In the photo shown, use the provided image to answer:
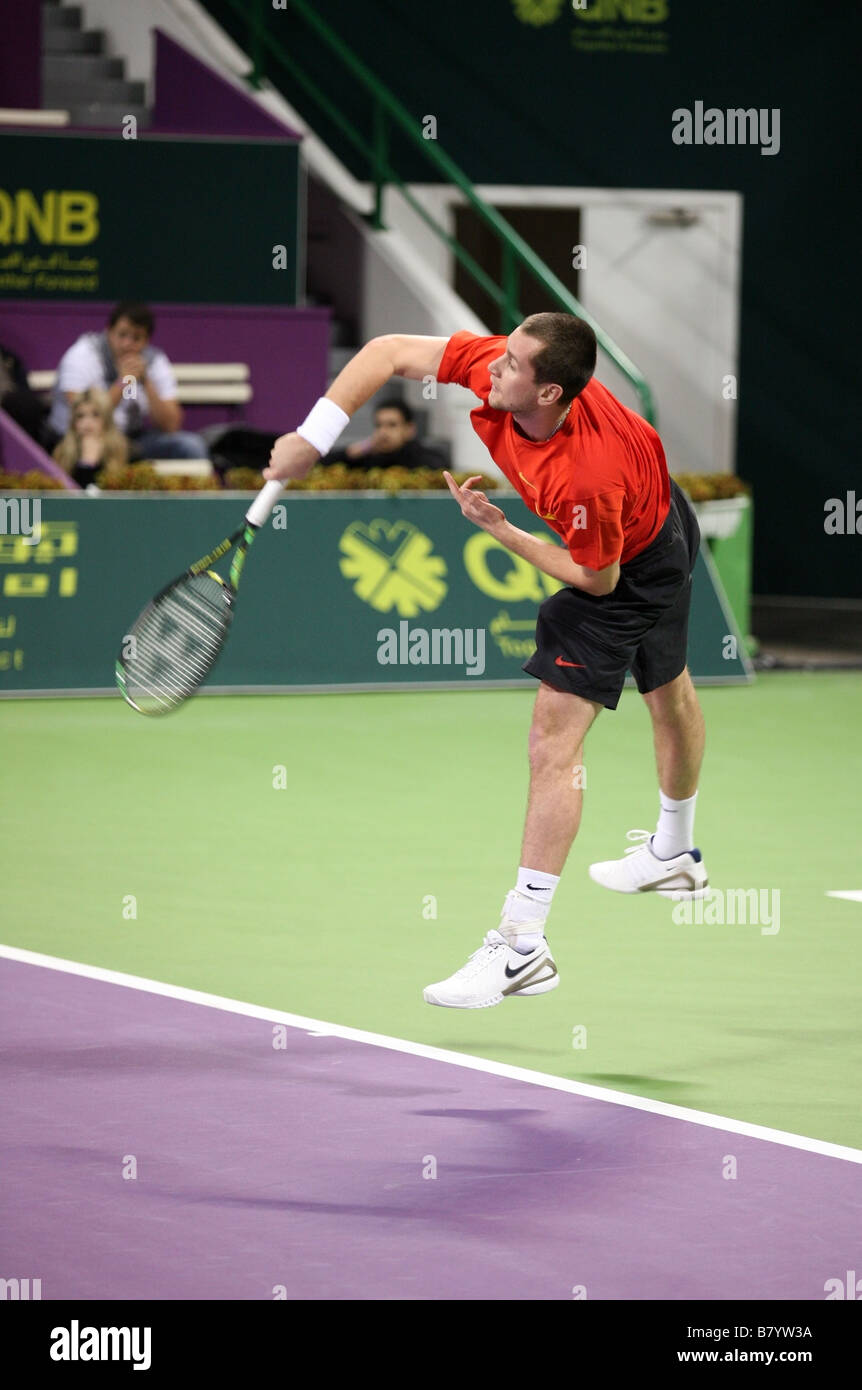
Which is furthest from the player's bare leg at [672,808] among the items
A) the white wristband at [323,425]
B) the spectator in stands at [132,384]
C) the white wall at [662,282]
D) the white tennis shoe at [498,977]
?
the white wall at [662,282]

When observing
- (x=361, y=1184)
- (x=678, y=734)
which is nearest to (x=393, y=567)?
(x=678, y=734)

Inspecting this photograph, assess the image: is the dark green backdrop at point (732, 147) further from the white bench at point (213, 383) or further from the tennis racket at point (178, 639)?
the tennis racket at point (178, 639)

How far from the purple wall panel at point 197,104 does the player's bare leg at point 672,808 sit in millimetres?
11676

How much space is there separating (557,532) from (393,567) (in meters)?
7.41

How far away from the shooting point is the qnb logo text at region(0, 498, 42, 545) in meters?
12.9

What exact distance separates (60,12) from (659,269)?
563cm

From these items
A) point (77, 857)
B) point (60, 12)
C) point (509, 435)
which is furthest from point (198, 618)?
point (60, 12)

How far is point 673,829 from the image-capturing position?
283 inches

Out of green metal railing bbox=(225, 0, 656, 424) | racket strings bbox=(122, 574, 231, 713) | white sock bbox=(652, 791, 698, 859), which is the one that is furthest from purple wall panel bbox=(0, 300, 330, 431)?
white sock bbox=(652, 791, 698, 859)

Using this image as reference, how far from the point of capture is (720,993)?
7.09 metres

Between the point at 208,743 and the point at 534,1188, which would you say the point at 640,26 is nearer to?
the point at 208,743

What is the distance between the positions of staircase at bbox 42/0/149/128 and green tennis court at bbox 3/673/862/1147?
7.36 meters

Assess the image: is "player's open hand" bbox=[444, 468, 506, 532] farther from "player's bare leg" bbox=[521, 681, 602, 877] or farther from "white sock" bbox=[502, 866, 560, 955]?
"white sock" bbox=[502, 866, 560, 955]

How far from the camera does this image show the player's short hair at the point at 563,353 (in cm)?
594
